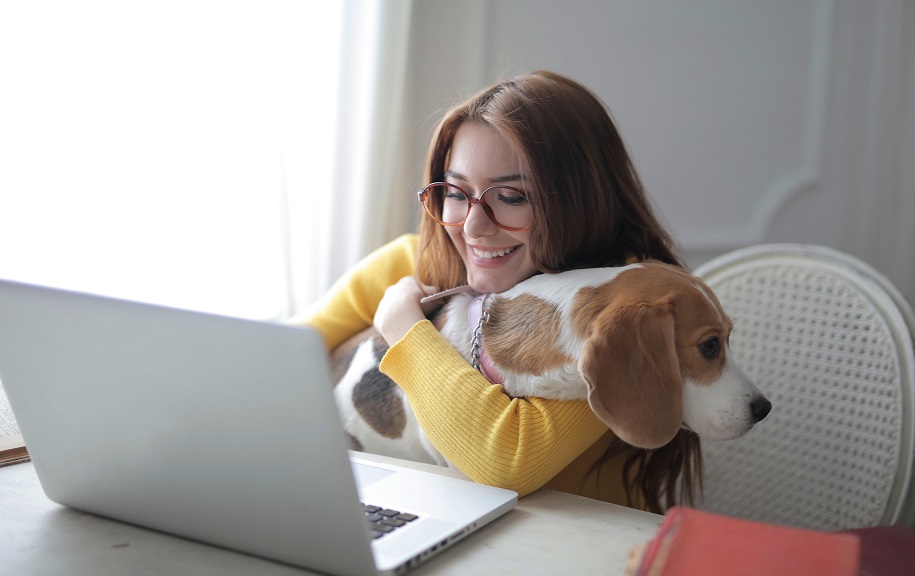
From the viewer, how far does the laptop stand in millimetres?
718

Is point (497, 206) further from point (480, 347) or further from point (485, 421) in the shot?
point (485, 421)

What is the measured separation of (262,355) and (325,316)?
922 millimetres

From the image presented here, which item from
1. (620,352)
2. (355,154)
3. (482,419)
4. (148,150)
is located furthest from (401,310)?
(355,154)

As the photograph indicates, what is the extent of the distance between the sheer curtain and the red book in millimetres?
1215

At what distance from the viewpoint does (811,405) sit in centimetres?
154

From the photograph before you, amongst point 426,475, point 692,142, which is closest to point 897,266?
point 692,142

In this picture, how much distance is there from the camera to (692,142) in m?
2.11

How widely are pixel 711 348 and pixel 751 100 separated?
1.21 metres

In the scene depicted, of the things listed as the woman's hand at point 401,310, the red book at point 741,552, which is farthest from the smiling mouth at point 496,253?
the red book at point 741,552

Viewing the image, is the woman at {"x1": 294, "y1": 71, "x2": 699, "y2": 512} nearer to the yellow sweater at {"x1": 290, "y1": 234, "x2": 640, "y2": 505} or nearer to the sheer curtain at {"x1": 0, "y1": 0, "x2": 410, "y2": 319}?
the yellow sweater at {"x1": 290, "y1": 234, "x2": 640, "y2": 505}

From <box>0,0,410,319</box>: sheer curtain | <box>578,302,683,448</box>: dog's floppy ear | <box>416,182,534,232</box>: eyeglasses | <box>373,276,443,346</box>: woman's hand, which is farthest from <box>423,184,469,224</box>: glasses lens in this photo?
<box>0,0,410,319</box>: sheer curtain

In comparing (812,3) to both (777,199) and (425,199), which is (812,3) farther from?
(425,199)

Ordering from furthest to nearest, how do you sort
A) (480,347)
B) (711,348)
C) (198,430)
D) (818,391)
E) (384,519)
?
(818,391) < (480,347) < (711,348) < (384,519) < (198,430)

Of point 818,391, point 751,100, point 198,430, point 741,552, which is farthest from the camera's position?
point 751,100
